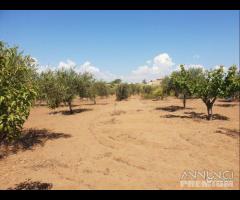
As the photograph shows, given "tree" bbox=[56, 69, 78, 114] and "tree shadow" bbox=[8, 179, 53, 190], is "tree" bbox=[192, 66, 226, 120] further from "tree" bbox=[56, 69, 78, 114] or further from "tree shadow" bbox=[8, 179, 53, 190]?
"tree shadow" bbox=[8, 179, 53, 190]

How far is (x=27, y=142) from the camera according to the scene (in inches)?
593

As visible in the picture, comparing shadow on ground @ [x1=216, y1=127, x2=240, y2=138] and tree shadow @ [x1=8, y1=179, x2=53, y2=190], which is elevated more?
shadow on ground @ [x1=216, y1=127, x2=240, y2=138]

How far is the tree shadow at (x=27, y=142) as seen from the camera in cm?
1316

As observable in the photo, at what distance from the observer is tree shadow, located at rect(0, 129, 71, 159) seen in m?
13.2

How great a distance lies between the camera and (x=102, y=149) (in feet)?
43.7

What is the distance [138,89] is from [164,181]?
71.4m

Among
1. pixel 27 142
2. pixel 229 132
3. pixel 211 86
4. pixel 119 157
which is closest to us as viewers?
pixel 119 157

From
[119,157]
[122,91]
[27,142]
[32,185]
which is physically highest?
[122,91]

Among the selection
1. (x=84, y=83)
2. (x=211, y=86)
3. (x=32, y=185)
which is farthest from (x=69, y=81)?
(x=32, y=185)

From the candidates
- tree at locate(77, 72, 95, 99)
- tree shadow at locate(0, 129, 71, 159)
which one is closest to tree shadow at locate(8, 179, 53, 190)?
tree shadow at locate(0, 129, 71, 159)

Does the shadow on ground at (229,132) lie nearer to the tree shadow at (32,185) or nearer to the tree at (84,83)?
the tree shadow at (32,185)

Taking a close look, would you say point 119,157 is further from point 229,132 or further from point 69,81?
point 69,81

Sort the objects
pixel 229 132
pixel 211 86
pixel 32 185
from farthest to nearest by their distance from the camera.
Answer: pixel 211 86
pixel 229 132
pixel 32 185
